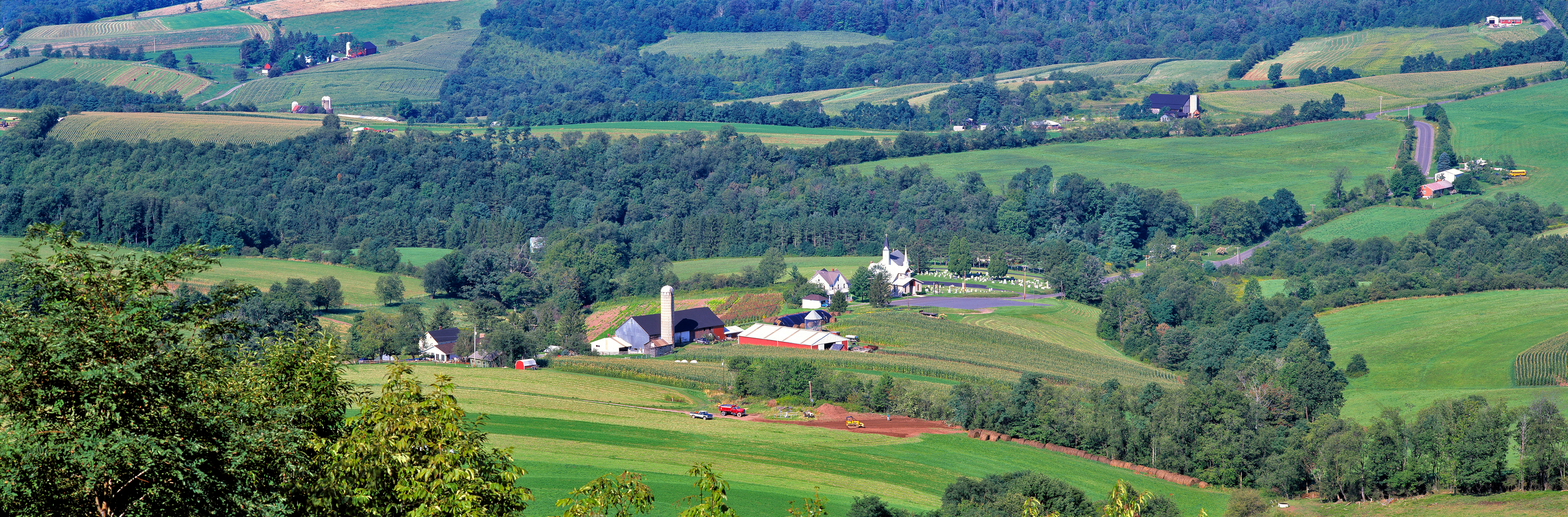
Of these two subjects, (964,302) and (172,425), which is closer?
(172,425)

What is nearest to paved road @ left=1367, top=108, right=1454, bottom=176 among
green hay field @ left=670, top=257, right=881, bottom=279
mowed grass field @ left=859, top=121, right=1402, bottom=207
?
mowed grass field @ left=859, top=121, right=1402, bottom=207

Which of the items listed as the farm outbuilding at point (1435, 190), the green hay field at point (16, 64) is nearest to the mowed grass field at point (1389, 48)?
the farm outbuilding at point (1435, 190)

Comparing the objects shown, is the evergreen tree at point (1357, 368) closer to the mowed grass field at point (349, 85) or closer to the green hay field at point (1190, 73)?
the green hay field at point (1190, 73)

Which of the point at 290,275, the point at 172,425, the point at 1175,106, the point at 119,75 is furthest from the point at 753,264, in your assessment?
the point at 119,75

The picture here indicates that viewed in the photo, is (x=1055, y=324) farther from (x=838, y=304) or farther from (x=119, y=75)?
(x=119, y=75)

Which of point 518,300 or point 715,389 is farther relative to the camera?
point 518,300

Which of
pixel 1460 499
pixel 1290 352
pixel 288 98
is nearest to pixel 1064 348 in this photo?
pixel 1290 352

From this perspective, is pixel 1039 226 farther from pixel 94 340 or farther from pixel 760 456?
pixel 94 340
